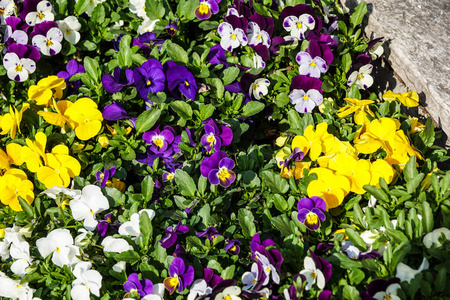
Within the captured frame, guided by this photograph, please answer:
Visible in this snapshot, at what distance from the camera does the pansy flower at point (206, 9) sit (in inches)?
87.6

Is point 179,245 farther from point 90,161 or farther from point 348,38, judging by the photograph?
point 348,38

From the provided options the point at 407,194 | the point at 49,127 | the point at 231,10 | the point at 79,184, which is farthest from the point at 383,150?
the point at 49,127

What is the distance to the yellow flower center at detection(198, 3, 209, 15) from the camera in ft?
7.33

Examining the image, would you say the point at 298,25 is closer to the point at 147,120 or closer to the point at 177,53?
the point at 177,53

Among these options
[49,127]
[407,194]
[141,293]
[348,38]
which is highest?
[348,38]

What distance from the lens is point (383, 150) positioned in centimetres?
174

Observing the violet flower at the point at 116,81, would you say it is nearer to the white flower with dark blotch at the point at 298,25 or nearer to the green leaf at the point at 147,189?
the green leaf at the point at 147,189

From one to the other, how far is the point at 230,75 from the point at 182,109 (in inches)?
11.4

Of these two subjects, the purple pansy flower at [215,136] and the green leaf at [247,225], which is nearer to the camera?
the green leaf at [247,225]

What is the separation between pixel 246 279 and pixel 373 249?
412mm

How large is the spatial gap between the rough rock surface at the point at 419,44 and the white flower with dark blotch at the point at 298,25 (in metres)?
0.47

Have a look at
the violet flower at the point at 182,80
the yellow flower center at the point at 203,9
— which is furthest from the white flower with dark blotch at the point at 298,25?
the violet flower at the point at 182,80

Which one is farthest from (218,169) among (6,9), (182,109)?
(6,9)

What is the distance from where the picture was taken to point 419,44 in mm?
2281
